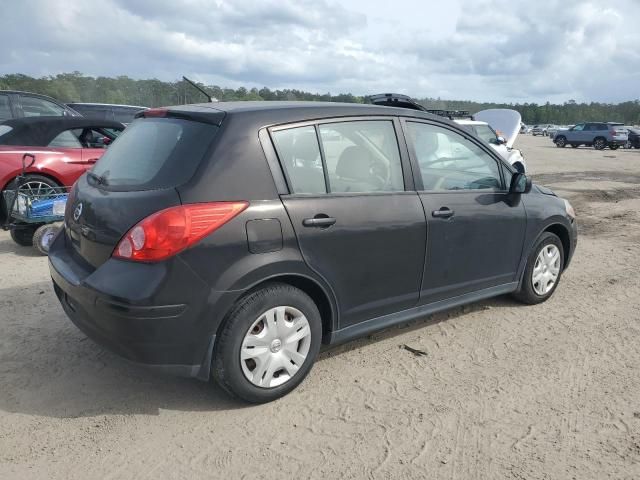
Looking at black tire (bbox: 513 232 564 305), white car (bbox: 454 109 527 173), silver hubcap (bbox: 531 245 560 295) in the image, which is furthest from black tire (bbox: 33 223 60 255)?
white car (bbox: 454 109 527 173)

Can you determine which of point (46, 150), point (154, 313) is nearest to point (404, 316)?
point (154, 313)

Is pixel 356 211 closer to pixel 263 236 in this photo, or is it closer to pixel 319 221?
pixel 319 221

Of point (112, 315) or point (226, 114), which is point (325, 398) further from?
point (226, 114)

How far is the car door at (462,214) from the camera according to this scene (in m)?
3.71

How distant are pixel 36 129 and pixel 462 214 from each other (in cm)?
600

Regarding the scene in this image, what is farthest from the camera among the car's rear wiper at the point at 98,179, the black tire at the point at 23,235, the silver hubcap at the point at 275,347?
the black tire at the point at 23,235

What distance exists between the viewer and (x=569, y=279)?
559 cm

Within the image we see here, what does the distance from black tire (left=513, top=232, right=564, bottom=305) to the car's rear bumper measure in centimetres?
285

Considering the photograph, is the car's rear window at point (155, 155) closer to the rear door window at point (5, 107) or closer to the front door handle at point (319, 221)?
the front door handle at point (319, 221)

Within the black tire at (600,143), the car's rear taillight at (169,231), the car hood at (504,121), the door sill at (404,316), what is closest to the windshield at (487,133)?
the car hood at (504,121)

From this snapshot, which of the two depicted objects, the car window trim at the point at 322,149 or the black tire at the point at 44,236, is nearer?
the car window trim at the point at 322,149

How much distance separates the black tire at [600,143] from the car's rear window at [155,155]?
35463 mm

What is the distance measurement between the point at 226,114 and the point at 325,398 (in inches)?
68.2

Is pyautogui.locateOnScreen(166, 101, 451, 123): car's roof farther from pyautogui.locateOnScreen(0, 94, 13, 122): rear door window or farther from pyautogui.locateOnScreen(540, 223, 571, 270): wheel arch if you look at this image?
pyautogui.locateOnScreen(0, 94, 13, 122): rear door window
